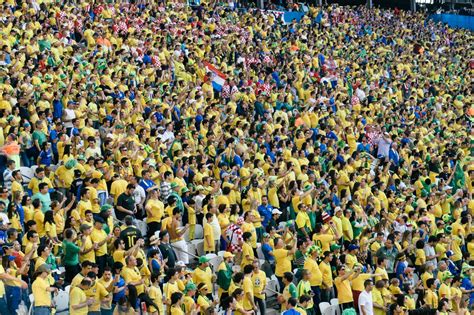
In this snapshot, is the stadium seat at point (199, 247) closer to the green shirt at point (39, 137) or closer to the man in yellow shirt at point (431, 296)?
the green shirt at point (39, 137)

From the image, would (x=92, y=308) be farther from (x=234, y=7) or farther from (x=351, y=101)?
(x=234, y=7)

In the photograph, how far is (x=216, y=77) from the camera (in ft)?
93.0

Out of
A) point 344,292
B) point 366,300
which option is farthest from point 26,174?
point 366,300

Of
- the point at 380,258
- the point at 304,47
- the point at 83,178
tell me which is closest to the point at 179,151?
the point at 83,178

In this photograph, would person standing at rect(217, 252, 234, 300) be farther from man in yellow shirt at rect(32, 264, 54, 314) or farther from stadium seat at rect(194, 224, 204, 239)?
man in yellow shirt at rect(32, 264, 54, 314)

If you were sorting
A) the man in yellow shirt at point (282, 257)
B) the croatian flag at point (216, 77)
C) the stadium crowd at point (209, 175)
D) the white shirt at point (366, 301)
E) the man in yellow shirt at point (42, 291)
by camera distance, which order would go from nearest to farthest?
the man in yellow shirt at point (42, 291) → the stadium crowd at point (209, 175) → the white shirt at point (366, 301) → the man in yellow shirt at point (282, 257) → the croatian flag at point (216, 77)

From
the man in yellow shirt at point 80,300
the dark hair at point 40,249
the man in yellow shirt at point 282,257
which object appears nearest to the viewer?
the man in yellow shirt at point 80,300

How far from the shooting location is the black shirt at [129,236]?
16109 millimetres

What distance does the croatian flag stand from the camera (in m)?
28.0

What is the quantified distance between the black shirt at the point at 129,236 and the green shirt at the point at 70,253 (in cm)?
69

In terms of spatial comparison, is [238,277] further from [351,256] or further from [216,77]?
[216,77]

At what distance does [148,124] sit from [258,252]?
4627mm

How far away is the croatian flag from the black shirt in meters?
11.8

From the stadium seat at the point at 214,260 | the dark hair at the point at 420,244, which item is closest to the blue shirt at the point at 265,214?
the stadium seat at the point at 214,260
